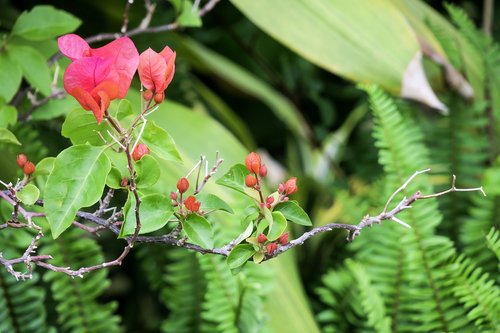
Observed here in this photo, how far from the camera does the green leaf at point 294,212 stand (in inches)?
21.4

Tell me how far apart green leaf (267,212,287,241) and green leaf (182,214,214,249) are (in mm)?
46

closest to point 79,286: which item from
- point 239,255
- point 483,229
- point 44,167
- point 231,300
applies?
point 231,300

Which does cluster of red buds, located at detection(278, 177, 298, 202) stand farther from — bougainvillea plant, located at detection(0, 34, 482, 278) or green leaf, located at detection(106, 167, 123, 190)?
green leaf, located at detection(106, 167, 123, 190)

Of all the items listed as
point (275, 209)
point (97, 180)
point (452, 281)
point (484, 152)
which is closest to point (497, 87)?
point (484, 152)

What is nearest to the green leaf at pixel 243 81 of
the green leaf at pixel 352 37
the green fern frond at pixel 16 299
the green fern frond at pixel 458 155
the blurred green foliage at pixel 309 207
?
the blurred green foliage at pixel 309 207

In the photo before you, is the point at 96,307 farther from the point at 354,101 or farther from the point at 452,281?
the point at 354,101

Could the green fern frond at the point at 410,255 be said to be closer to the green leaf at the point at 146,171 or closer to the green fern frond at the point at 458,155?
the green fern frond at the point at 458,155

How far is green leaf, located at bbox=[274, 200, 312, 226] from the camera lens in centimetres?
54

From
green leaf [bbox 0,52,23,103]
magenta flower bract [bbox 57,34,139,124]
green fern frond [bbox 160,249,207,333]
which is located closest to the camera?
magenta flower bract [bbox 57,34,139,124]

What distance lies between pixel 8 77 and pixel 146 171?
296 millimetres

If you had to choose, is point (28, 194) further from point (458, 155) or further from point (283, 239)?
point (458, 155)

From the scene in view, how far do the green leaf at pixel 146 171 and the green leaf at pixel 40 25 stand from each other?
12.2 inches

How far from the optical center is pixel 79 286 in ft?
2.95

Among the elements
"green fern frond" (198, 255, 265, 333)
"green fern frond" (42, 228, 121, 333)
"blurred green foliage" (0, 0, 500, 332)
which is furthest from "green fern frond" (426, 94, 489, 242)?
"green fern frond" (42, 228, 121, 333)
